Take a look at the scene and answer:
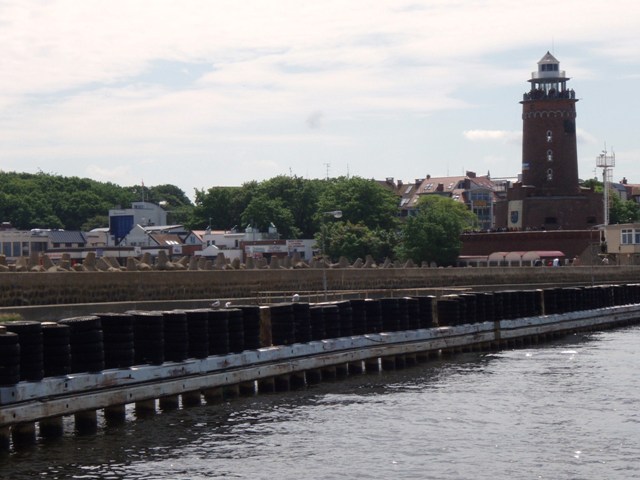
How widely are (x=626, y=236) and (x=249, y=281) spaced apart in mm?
52449

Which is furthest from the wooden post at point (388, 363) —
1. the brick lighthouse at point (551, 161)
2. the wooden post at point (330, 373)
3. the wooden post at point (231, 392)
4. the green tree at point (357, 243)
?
the green tree at point (357, 243)

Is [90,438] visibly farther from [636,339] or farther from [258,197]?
[258,197]

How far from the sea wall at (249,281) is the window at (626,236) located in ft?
36.7

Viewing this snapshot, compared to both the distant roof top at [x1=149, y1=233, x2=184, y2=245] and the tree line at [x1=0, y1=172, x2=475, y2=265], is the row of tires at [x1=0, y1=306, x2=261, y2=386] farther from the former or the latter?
the distant roof top at [x1=149, y1=233, x2=184, y2=245]

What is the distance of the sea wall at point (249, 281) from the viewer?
200 ft

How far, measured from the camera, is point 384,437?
29.5 m

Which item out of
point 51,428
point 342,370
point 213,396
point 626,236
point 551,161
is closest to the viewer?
point 51,428

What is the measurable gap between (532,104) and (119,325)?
113m

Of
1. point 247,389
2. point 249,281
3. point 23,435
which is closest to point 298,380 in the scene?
point 247,389

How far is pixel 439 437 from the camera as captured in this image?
97.2 ft

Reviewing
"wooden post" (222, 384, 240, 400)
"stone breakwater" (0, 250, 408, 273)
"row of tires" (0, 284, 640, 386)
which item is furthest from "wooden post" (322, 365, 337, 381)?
"stone breakwater" (0, 250, 408, 273)

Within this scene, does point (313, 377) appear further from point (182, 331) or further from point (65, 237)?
point (65, 237)

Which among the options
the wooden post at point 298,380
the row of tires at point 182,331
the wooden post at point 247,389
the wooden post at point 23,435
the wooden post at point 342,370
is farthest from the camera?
the wooden post at point 342,370

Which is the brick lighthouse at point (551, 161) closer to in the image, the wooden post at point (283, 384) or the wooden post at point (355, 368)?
the wooden post at point (355, 368)
